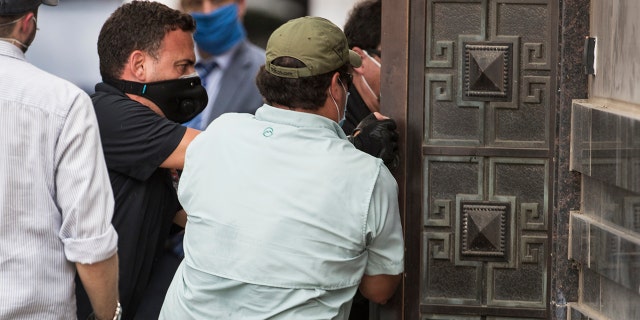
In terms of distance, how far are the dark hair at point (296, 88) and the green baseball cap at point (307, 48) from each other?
0.02 meters

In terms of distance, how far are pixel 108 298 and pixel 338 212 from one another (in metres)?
0.73

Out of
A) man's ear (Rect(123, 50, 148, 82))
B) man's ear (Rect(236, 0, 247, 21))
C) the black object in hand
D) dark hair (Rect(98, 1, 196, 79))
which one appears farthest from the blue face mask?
the black object in hand

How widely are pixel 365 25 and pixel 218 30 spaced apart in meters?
0.72

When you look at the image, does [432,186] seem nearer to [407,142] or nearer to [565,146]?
[407,142]

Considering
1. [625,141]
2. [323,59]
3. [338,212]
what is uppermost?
[323,59]

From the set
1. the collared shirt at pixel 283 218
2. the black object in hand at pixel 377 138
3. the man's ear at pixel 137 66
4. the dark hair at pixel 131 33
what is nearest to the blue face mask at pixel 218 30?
the dark hair at pixel 131 33

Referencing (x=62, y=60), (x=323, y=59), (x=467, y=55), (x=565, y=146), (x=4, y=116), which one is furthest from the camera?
(x=62, y=60)

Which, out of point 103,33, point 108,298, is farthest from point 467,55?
point 108,298

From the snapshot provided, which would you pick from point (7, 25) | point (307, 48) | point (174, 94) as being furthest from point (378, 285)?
point (7, 25)

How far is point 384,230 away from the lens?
10.1 feet

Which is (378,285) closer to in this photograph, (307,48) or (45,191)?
(307,48)

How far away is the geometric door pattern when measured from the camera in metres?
3.99

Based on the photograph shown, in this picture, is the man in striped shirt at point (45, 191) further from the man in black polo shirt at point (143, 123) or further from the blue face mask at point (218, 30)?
the blue face mask at point (218, 30)

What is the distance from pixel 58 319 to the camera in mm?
3033
